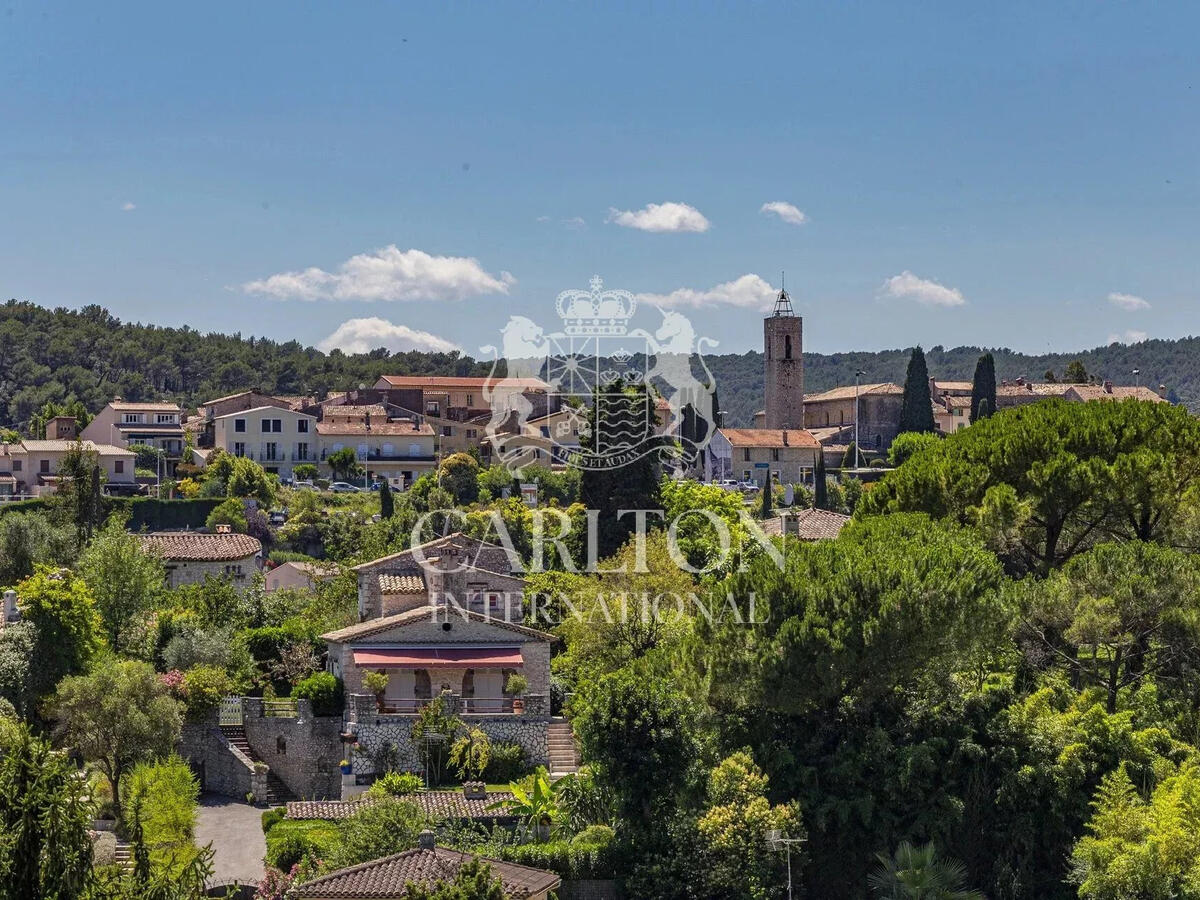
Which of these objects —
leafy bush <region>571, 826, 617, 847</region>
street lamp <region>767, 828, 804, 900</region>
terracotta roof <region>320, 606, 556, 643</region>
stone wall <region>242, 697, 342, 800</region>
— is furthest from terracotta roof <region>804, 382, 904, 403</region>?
street lamp <region>767, 828, 804, 900</region>

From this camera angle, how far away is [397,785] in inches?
1379

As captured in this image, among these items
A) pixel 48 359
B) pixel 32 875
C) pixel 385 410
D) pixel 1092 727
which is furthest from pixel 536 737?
pixel 48 359

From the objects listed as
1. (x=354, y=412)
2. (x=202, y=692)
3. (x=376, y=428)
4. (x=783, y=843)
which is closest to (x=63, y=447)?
(x=354, y=412)

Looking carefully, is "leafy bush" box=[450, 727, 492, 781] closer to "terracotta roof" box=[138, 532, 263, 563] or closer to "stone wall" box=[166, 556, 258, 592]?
"stone wall" box=[166, 556, 258, 592]

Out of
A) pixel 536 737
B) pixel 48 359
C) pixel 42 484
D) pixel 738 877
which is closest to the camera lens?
pixel 738 877

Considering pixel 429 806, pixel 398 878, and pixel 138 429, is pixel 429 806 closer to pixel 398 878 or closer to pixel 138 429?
pixel 398 878

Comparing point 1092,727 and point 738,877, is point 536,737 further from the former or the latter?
point 1092,727

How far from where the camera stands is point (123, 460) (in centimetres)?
8600

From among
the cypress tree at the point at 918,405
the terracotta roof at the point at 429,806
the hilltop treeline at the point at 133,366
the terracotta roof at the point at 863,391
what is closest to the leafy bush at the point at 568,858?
the terracotta roof at the point at 429,806

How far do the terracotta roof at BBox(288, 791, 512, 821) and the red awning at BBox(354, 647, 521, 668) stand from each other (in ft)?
15.6

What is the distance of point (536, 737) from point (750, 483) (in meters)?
58.1

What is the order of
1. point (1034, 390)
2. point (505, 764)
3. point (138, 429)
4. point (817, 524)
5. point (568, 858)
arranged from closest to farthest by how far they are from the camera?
1. point (568, 858)
2. point (505, 764)
3. point (817, 524)
4. point (138, 429)
5. point (1034, 390)

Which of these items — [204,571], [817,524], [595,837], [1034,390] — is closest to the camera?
[595,837]

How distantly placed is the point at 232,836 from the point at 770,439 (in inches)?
2795
